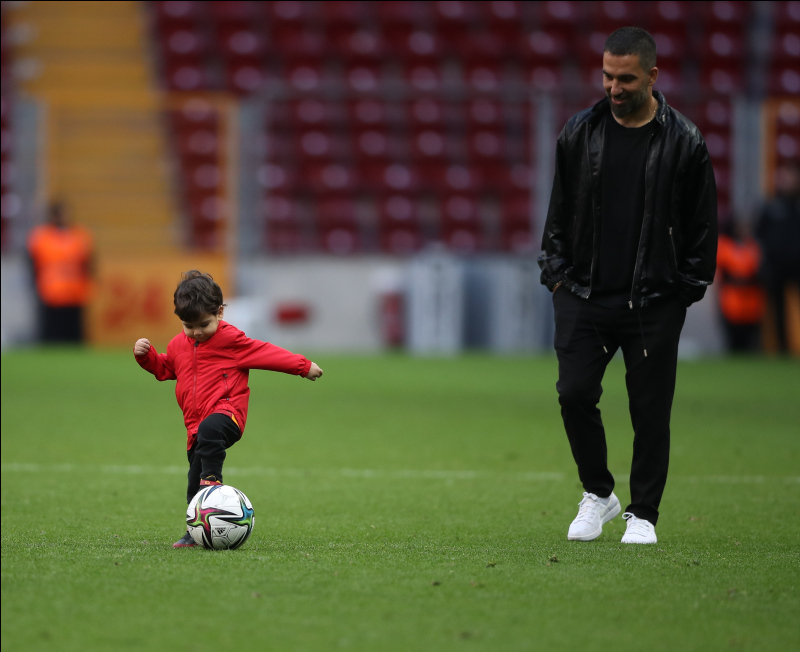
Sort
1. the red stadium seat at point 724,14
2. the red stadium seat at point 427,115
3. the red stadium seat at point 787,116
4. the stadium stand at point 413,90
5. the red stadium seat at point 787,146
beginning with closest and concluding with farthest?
1. the red stadium seat at point 787,116
2. the red stadium seat at point 787,146
3. the stadium stand at point 413,90
4. the red stadium seat at point 427,115
5. the red stadium seat at point 724,14

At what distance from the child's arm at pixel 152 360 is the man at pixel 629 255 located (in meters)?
1.46

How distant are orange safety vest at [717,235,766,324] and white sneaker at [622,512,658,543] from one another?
1071 cm

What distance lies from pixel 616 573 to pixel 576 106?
12605 mm

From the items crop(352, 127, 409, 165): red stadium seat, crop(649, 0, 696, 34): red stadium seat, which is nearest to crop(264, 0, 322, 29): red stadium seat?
crop(352, 127, 409, 165): red stadium seat

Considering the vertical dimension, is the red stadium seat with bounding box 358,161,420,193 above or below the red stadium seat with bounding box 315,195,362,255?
above

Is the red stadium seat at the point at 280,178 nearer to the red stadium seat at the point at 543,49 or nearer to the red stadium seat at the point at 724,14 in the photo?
the red stadium seat at the point at 543,49

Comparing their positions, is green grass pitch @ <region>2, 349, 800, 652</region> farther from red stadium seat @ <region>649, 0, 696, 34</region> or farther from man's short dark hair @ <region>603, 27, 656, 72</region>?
red stadium seat @ <region>649, 0, 696, 34</region>

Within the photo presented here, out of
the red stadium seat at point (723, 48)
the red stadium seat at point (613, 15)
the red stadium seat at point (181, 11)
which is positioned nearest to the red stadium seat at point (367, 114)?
the red stadium seat at point (181, 11)

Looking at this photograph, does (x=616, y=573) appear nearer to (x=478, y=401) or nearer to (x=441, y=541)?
(x=441, y=541)

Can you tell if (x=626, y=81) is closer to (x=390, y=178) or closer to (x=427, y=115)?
(x=390, y=178)

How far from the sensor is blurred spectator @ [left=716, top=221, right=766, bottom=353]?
1436cm

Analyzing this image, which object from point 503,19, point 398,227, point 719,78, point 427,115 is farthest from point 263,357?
point 719,78

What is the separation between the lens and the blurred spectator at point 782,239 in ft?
46.5

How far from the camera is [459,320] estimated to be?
15133 mm
